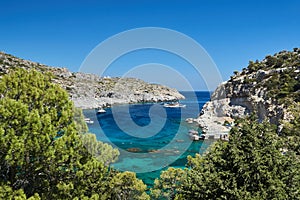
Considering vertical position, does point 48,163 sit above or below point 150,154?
above

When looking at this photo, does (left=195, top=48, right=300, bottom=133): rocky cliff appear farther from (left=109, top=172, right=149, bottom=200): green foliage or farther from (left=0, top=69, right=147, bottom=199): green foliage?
(left=0, top=69, right=147, bottom=199): green foliage

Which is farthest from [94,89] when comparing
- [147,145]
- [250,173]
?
[250,173]

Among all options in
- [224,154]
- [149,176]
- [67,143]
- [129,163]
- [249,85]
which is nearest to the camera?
[67,143]

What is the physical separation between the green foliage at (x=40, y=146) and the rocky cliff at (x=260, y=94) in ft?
77.4

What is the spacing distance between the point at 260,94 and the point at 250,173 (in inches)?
1556

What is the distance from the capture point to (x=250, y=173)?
862cm

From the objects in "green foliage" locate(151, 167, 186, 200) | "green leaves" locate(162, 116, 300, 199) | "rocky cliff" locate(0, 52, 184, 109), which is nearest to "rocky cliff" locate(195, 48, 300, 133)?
"green foliage" locate(151, 167, 186, 200)

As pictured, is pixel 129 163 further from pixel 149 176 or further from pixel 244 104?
pixel 244 104

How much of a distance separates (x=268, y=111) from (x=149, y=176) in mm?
21603

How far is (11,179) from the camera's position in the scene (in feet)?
28.2

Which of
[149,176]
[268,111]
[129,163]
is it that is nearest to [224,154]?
[149,176]

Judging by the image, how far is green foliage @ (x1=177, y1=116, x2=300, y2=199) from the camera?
27.5 ft

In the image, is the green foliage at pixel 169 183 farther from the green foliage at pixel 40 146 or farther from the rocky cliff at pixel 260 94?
the rocky cliff at pixel 260 94

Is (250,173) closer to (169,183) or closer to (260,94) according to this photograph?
(169,183)
